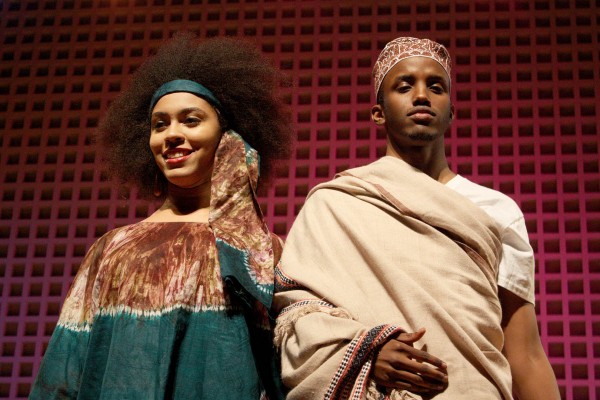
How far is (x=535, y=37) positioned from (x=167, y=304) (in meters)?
2.15

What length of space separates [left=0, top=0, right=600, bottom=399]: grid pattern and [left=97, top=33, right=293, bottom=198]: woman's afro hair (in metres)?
0.63

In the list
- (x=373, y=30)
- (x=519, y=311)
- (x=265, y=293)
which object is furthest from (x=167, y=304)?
(x=373, y=30)

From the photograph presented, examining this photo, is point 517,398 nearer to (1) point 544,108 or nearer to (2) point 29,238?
(1) point 544,108

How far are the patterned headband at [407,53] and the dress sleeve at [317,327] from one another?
1.37 ft

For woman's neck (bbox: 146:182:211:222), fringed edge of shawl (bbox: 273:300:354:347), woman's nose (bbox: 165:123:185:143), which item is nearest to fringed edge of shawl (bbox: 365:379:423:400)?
fringed edge of shawl (bbox: 273:300:354:347)

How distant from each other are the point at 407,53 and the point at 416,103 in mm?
165

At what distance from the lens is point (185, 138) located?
232 cm

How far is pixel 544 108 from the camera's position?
3.48 metres

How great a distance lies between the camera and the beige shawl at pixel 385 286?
1.84 m

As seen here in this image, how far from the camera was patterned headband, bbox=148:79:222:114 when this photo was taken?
7.84ft

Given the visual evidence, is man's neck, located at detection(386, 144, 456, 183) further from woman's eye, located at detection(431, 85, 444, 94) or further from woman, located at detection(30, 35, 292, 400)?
woman, located at detection(30, 35, 292, 400)

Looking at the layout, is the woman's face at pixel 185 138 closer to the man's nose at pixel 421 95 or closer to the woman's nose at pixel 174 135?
the woman's nose at pixel 174 135

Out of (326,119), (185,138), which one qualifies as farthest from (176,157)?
Result: (326,119)

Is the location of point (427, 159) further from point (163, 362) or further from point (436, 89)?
point (163, 362)
